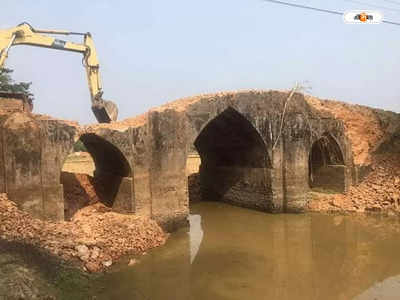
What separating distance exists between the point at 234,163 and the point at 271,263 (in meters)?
7.42

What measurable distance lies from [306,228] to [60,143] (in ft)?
25.1

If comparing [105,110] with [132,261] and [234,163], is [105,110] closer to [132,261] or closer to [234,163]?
[234,163]

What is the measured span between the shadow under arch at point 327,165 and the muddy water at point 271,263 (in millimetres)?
2324

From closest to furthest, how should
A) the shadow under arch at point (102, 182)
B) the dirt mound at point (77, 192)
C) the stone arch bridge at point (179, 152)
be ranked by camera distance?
the stone arch bridge at point (179, 152) → the shadow under arch at point (102, 182) → the dirt mound at point (77, 192)

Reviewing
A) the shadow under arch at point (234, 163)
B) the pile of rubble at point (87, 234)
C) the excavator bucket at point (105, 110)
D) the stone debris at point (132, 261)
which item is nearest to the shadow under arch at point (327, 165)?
the shadow under arch at point (234, 163)

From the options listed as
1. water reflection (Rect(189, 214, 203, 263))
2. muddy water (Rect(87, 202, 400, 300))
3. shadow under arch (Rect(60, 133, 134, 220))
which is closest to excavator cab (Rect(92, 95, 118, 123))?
shadow under arch (Rect(60, 133, 134, 220))

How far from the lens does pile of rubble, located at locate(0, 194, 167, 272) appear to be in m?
8.65

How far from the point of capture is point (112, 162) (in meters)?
12.5

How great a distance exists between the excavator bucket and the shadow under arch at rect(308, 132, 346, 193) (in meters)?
8.19

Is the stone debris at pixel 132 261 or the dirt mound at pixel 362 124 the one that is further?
the dirt mound at pixel 362 124

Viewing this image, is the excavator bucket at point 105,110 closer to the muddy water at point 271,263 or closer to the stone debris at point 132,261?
the muddy water at point 271,263

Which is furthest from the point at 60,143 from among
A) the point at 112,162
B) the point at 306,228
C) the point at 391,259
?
the point at 391,259

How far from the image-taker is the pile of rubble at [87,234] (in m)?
8.65

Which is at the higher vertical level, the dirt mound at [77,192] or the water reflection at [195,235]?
the dirt mound at [77,192]
